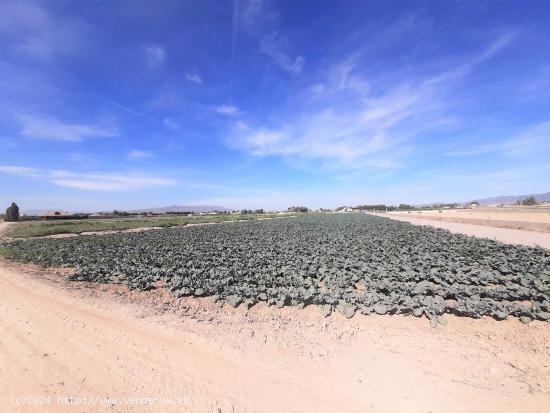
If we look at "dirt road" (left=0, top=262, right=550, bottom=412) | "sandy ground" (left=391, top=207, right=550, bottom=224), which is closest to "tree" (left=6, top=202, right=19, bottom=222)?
"dirt road" (left=0, top=262, right=550, bottom=412)

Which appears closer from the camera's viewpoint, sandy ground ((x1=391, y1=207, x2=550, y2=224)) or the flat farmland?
the flat farmland

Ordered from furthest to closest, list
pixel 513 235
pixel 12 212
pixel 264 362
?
pixel 12 212, pixel 513 235, pixel 264 362

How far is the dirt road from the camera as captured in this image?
4.52 meters

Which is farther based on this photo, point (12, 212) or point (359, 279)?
point (12, 212)

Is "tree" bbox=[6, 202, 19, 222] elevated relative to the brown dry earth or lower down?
elevated

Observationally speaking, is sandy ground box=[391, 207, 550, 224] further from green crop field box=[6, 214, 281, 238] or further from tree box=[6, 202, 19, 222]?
tree box=[6, 202, 19, 222]

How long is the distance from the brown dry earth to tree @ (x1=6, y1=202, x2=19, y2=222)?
256 ft

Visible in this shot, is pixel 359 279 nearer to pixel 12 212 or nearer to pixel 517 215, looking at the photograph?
pixel 517 215

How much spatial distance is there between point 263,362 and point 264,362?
0.02 metres

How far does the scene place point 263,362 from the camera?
5.65 m

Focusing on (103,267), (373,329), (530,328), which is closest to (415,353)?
(373,329)

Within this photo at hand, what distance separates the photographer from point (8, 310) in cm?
852

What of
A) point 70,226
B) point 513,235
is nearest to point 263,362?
point 513,235

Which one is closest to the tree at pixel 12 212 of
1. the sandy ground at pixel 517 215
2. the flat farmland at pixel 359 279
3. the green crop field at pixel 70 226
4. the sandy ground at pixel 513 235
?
the green crop field at pixel 70 226
